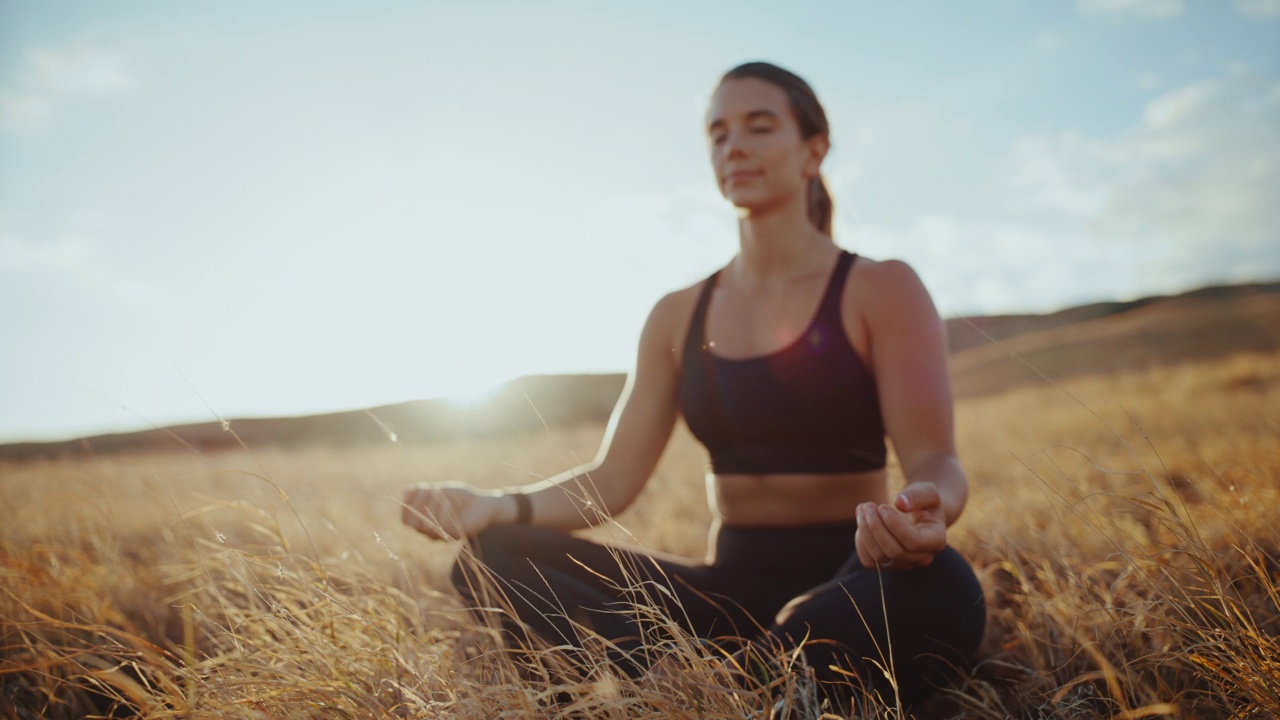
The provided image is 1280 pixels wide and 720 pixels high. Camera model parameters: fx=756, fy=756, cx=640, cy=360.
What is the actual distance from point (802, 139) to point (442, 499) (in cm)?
157

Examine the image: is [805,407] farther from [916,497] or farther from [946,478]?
[916,497]

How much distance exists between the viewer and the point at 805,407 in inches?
83.4

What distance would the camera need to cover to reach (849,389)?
6.95ft

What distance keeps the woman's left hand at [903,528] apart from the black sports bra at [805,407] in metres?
0.59

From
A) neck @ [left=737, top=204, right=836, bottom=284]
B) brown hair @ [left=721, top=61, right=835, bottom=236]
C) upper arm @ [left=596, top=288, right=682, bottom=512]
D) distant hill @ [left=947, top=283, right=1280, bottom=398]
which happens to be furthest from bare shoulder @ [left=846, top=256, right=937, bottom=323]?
distant hill @ [left=947, top=283, right=1280, bottom=398]

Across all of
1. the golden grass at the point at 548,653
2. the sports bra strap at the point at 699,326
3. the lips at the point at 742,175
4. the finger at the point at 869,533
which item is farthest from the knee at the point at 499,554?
the lips at the point at 742,175

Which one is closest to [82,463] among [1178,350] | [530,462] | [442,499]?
[530,462]

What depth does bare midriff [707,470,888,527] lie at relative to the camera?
6.88ft

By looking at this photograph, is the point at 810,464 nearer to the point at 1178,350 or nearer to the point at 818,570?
the point at 818,570

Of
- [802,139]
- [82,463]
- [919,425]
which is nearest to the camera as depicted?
[919,425]

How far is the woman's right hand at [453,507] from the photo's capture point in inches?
81.0

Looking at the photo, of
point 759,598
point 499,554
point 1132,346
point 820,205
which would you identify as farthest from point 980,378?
point 499,554

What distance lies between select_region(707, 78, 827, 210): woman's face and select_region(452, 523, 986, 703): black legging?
103 centimetres

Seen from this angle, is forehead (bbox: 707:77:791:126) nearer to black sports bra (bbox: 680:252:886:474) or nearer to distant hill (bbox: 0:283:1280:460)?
black sports bra (bbox: 680:252:886:474)
